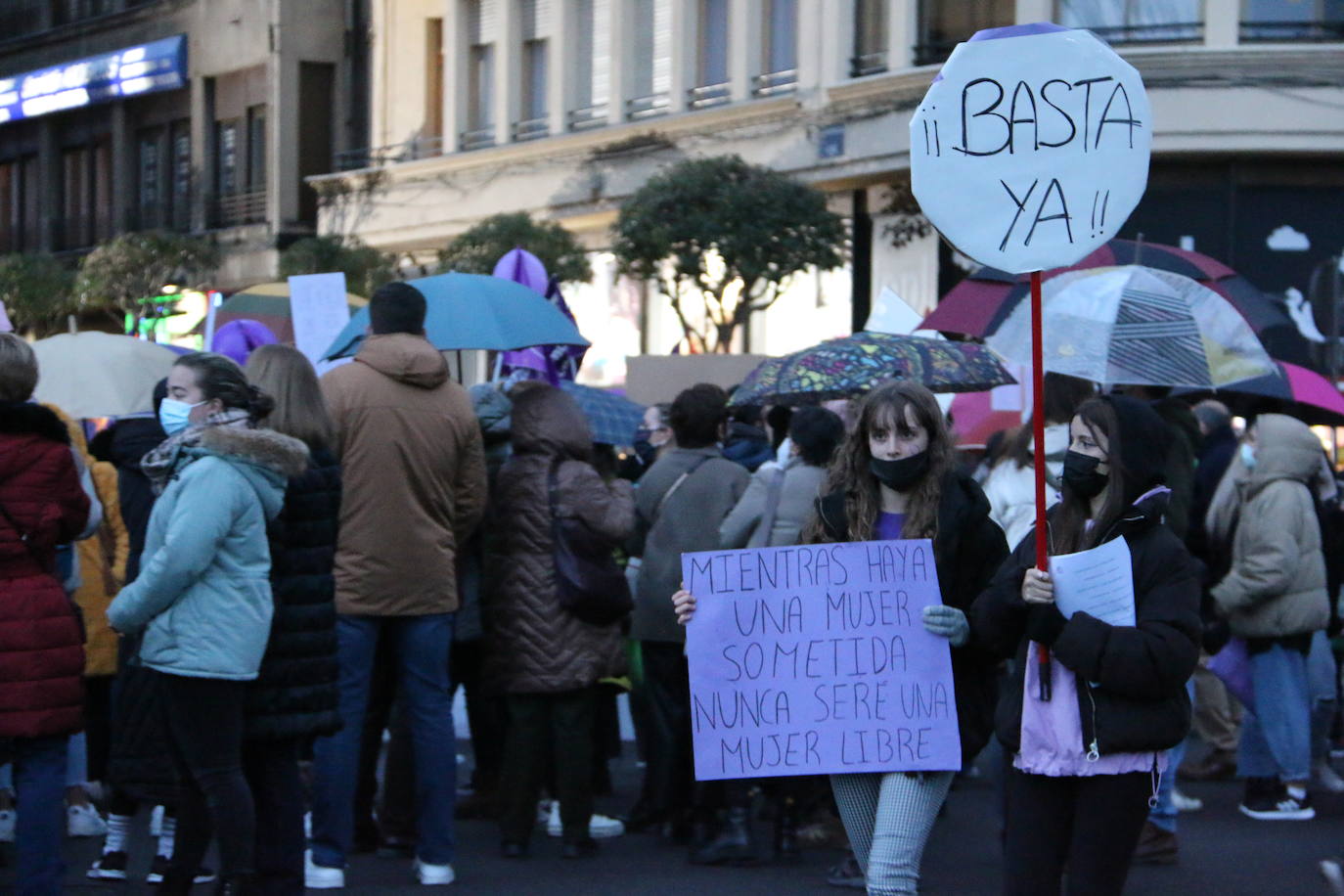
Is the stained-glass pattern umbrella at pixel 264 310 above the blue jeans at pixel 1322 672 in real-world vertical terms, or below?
above

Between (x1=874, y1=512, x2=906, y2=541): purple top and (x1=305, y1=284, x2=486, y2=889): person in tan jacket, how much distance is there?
2.20m

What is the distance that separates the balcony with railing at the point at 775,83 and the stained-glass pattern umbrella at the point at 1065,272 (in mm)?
15858

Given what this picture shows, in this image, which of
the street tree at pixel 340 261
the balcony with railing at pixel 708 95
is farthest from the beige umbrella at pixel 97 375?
the street tree at pixel 340 261

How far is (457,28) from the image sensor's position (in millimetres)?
33219

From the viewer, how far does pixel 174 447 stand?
6250mm

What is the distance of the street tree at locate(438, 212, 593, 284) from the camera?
25.4 m

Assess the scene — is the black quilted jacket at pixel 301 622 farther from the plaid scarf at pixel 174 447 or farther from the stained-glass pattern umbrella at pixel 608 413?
the stained-glass pattern umbrella at pixel 608 413

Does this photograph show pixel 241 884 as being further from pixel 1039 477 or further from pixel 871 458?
pixel 1039 477

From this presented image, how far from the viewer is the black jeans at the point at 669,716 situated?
341 inches

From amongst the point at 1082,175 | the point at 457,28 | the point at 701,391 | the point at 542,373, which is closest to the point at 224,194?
the point at 457,28

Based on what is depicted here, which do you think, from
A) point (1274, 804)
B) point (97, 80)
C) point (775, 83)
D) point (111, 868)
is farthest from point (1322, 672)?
point (97, 80)

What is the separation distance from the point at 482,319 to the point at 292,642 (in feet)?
9.57

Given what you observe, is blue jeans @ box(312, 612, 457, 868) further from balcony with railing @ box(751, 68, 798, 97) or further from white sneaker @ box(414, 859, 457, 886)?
balcony with railing @ box(751, 68, 798, 97)

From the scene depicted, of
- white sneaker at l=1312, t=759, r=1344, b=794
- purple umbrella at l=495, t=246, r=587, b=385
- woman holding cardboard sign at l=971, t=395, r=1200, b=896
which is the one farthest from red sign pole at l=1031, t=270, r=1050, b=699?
purple umbrella at l=495, t=246, r=587, b=385
